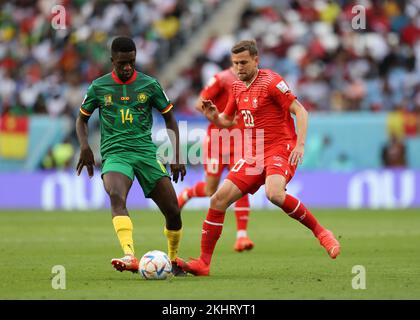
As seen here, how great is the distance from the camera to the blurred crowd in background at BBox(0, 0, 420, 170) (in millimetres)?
25406

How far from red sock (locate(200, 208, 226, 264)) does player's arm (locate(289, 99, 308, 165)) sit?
95cm

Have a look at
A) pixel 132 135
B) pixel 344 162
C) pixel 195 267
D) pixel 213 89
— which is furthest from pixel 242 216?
pixel 344 162

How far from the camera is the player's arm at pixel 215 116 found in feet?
33.9

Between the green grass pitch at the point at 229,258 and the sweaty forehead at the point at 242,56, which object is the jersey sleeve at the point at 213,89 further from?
the sweaty forehead at the point at 242,56

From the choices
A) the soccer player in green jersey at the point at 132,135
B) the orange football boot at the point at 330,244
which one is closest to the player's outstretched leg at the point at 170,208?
the soccer player in green jersey at the point at 132,135

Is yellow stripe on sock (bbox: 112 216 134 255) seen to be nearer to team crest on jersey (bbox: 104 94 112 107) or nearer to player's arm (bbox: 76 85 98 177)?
player's arm (bbox: 76 85 98 177)

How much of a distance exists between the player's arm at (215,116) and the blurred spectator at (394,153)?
12.8 metres

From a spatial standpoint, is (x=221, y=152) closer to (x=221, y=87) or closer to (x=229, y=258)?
(x=221, y=87)

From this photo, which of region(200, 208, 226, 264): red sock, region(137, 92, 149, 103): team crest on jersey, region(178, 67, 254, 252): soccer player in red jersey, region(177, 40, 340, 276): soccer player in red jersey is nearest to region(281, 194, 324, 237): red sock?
region(177, 40, 340, 276): soccer player in red jersey

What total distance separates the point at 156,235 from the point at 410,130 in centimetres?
966
